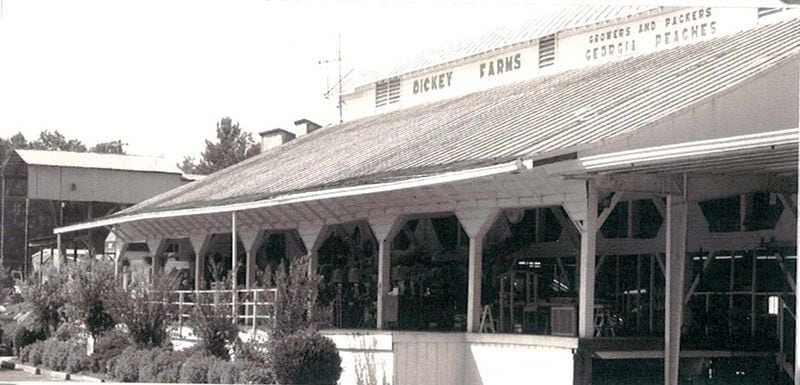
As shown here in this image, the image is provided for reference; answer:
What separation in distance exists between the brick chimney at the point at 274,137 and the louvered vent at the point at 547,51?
451 inches

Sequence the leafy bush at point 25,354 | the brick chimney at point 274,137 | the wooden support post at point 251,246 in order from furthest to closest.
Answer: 1. the brick chimney at point 274,137
2. the leafy bush at point 25,354
3. the wooden support post at point 251,246

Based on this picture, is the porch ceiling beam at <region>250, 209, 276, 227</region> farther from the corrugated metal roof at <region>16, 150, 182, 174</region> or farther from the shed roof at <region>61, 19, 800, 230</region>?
the corrugated metal roof at <region>16, 150, 182, 174</region>

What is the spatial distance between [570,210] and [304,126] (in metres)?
23.9

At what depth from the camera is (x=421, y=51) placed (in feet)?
140

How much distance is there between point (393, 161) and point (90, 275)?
28.6 feet

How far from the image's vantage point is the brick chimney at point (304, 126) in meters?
44.9

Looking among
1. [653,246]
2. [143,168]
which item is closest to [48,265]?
[143,168]

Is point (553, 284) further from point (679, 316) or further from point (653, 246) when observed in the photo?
point (679, 316)

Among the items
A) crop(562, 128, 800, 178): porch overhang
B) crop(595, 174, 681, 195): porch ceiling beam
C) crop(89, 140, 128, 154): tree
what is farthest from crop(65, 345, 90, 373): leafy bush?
crop(595, 174, 681, 195): porch ceiling beam

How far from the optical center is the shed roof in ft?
74.3

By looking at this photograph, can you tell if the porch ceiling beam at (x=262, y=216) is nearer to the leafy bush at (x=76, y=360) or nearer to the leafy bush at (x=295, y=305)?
the leafy bush at (x=76, y=360)

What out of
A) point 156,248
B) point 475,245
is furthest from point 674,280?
point 156,248

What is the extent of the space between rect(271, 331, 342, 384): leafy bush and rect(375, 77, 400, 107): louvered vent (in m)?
18.5

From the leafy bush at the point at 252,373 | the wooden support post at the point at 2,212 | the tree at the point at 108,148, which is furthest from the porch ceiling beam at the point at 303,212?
the wooden support post at the point at 2,212
